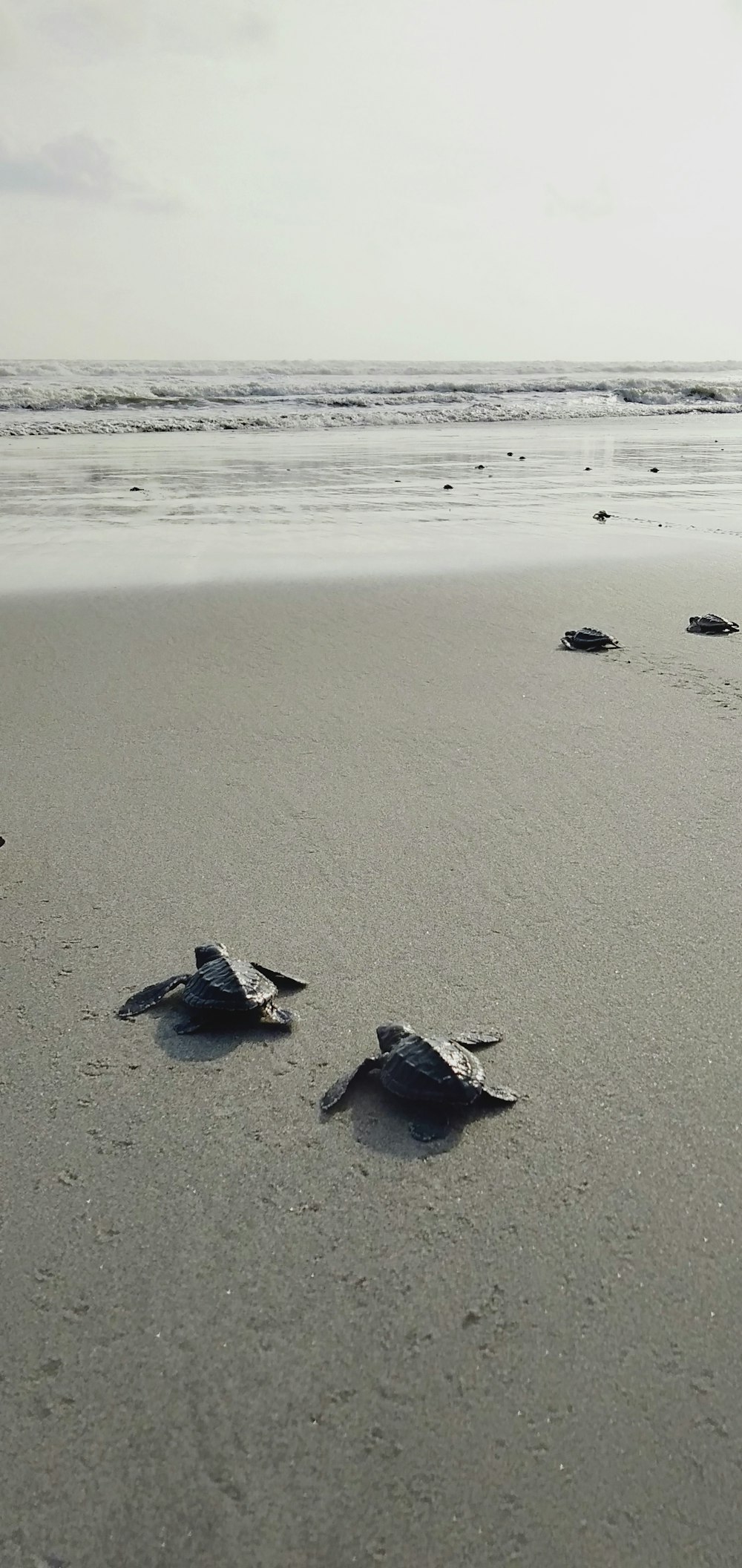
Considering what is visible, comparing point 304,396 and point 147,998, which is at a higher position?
point 304,396

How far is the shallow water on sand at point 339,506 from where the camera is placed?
7.93 meters

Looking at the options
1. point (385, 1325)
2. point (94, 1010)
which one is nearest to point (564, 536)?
point (94, 1010)

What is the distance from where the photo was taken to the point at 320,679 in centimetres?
517

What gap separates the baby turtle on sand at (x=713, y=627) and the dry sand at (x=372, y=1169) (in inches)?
67.8

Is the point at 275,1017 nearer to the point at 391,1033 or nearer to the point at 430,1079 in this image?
the point at 391,1033

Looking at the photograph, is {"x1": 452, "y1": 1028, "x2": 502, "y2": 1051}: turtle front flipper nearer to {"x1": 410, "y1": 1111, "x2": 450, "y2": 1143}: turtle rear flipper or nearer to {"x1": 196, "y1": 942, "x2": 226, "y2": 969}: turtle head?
{"x1": 410, "y1": 1111, "x2": 450, "y2": 1143}: turtle rear flipper

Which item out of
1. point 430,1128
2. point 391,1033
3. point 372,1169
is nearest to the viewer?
point 372,1169

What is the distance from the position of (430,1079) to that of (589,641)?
3845mm

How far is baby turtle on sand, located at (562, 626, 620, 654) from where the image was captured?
18.2 ft

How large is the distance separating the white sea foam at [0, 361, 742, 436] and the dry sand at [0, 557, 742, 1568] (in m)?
19.9

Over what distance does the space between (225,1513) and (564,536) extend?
8.39 m

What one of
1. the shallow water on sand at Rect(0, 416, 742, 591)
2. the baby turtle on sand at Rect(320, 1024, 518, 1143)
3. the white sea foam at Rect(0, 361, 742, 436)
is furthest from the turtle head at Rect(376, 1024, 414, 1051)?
the white sea foam at Rect(0, 361, 742, 436)

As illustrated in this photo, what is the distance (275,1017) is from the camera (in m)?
2.47

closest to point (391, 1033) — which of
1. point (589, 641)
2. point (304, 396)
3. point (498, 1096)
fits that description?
point (498, 1096)
